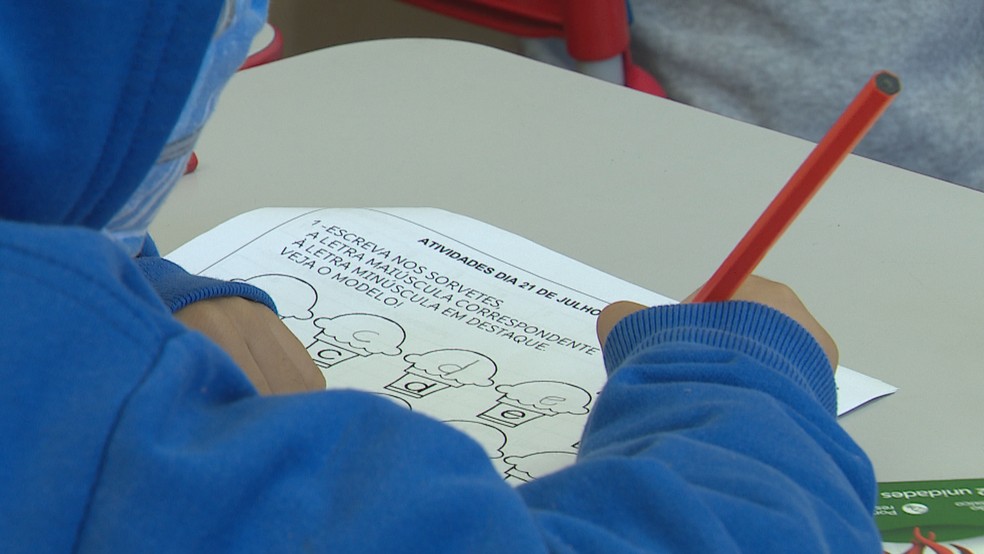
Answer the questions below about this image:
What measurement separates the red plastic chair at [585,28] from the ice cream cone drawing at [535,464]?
618 mm

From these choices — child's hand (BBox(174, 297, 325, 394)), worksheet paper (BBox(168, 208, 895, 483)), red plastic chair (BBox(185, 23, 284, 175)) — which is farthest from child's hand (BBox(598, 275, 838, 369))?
red plastic chair (BBox(185, 23, 284, 175))

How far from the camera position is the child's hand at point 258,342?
49 cm

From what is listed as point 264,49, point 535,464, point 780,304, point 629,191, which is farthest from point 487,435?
point 264,49

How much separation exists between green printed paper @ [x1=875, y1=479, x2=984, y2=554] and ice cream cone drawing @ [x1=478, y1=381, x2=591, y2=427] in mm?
127

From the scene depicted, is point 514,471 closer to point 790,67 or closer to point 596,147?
point 596,147

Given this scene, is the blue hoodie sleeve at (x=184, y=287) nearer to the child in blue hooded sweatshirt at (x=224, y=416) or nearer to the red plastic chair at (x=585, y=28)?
the child in blue hooded sweatshirt at (x=224, y=416)

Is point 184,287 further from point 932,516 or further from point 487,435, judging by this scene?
point 932,516

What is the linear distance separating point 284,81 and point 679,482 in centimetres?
55

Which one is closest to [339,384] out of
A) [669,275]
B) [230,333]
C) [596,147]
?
[230,333]

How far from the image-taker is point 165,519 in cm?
25

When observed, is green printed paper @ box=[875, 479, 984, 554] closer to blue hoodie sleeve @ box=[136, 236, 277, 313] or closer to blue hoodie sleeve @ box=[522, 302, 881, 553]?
blue hoodie sleeve @ box=[522, 302, 881, 553]

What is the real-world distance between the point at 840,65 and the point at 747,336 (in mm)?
660

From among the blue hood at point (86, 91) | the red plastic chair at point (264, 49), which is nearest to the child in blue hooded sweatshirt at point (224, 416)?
the blue hood at point (86, 91)

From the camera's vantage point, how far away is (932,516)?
434mm
